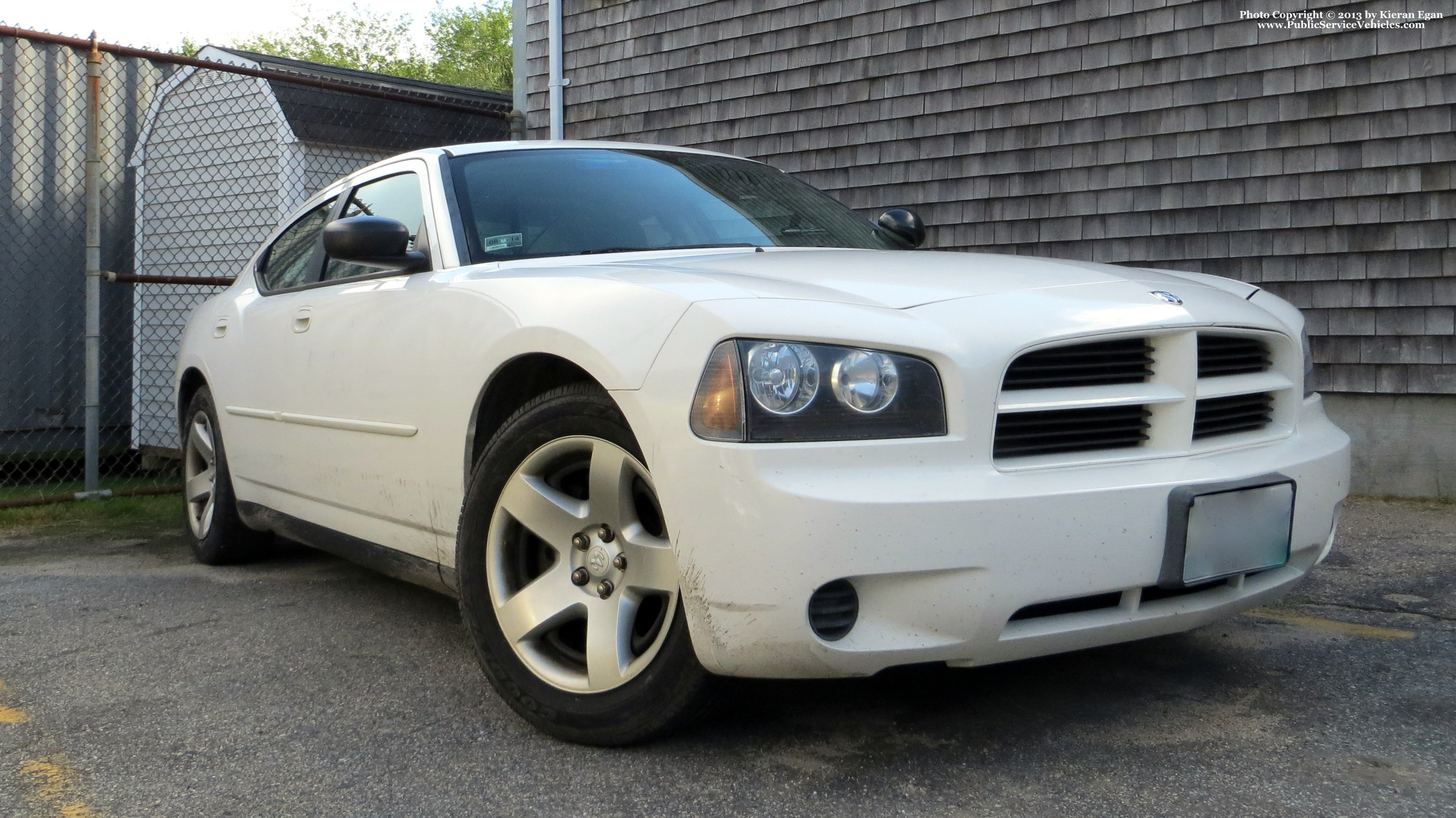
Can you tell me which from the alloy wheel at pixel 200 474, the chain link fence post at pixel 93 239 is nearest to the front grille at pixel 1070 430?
the alloy wheel at pixel 200 474

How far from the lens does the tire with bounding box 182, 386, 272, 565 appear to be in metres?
4.62

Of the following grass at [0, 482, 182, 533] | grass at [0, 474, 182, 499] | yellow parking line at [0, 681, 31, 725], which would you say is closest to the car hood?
yellow parking line at [0, 681, 31, 725]

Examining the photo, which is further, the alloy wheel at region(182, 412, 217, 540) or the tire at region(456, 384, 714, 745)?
the alloy wheel at region(182, 412, 217, 540)

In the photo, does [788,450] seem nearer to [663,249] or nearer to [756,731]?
[756,731]

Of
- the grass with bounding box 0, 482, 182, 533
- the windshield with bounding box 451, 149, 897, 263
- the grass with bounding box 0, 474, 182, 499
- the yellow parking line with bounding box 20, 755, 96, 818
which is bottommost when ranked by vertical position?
the grass with bounding box 0, 474, 182, 499

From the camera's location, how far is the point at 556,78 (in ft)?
31.9

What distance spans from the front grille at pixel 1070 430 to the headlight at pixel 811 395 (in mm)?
164

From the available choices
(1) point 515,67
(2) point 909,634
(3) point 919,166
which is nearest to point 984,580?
(2) point 909,634

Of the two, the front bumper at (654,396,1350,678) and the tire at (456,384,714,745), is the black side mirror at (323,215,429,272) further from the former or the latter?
the front bumper at (654,396,1350,678)

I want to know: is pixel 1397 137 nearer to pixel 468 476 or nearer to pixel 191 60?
pixel 468 476

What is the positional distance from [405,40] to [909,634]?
4574 centimetres

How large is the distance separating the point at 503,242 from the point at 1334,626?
263cm

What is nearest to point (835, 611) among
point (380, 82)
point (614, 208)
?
point (614, 208)

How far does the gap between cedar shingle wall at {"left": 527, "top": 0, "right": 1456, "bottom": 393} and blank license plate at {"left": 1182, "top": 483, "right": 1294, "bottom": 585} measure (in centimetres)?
393
